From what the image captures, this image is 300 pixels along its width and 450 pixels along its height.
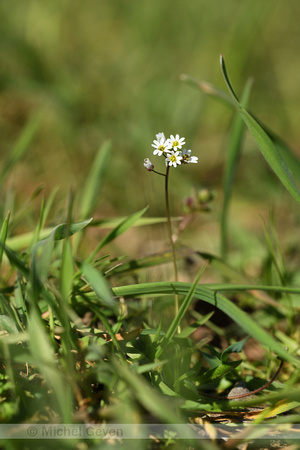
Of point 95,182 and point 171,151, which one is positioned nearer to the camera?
point 171,151

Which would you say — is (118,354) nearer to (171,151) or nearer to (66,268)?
(66,268)

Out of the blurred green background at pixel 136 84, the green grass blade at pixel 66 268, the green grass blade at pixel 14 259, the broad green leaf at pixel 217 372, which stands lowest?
the broad green leaf at pixel 217 372

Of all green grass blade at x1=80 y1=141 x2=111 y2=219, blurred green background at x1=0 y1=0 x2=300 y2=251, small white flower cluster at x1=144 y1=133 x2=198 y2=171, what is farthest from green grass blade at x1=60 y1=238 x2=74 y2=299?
blurred green background at x1=0 y1=0 x2=300 y2=251

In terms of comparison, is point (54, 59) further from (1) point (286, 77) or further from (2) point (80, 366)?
(2) point (80, 366)

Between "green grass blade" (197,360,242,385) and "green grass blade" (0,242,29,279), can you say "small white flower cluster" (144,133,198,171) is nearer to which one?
"green grass blade" (0,242,29,279)

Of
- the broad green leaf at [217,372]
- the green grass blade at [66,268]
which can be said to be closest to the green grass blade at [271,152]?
the broad green leaf at [217,372]

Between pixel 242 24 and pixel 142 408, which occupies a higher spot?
pixel 242 24

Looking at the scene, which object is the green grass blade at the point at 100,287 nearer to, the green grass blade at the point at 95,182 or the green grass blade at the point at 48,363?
the green grass blade at the point at 48,363

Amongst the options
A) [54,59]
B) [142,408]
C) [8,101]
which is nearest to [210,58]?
[54,59]

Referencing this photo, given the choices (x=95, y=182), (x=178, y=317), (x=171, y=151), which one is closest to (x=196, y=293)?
(x=178, y=317)
